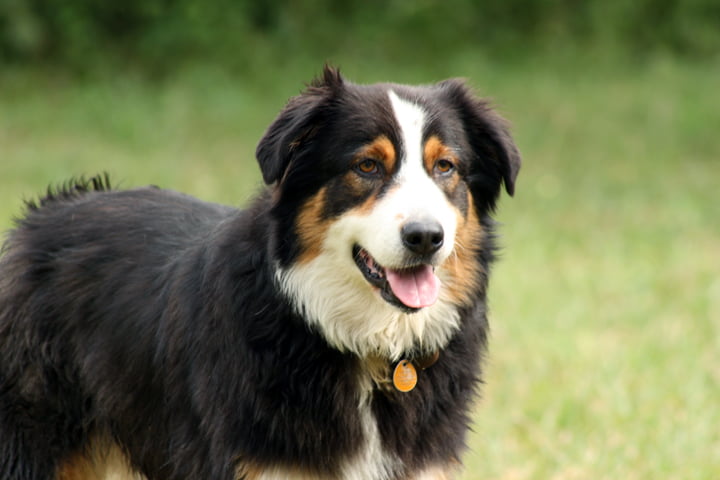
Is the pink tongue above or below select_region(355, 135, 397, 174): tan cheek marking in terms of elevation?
below

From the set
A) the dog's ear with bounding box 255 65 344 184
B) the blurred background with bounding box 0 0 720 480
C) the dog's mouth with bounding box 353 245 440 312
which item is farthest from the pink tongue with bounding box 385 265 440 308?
the blurred background with bounding box 0 0 720 480

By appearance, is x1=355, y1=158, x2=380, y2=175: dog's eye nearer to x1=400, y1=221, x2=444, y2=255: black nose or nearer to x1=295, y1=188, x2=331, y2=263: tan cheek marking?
x1=295, y1=188, x2=331, y2=263: tan cheek marking

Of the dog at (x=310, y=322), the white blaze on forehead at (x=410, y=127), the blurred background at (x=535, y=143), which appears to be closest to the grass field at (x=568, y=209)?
the blurred background at (x=535, y=143)

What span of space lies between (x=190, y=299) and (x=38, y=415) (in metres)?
0.94

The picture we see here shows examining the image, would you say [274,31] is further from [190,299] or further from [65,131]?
[190,299]

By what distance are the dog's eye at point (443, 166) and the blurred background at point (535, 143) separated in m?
0.71

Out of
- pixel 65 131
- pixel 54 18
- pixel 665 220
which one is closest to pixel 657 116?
pixel 665 220

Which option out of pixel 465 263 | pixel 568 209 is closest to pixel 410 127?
pixel 465 263

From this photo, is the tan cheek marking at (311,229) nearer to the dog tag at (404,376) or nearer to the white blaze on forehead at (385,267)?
the white blaze on forehead at (385,267)

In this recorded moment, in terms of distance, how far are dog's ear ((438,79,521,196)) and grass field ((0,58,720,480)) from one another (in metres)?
1.16

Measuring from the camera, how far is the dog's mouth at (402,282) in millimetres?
4180

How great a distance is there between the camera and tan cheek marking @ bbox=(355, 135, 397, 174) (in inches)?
166

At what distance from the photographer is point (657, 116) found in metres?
18.2

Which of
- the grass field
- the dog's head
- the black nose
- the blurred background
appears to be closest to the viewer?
the black nose
